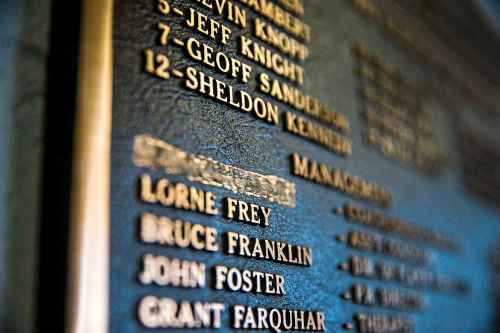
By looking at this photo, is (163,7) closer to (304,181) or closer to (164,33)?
(164,33)

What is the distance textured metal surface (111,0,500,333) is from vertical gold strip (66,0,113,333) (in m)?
0.02

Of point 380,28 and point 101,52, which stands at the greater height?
point 380,28

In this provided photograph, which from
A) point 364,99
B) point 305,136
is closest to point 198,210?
point 305,136

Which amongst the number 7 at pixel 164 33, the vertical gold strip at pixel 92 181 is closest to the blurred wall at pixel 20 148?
the vertical gold strip at pixel 92 181

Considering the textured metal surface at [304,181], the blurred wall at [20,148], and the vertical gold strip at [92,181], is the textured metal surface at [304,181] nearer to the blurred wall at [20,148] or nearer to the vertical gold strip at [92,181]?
the vertical gold strip at [92,181]

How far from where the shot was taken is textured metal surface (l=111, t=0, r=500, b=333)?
1048mm

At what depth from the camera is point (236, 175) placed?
127 centimetres

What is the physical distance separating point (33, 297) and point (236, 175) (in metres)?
0.49

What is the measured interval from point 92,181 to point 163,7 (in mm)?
423

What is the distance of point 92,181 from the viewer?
3.22 ft

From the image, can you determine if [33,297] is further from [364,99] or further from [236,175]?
[364,99]

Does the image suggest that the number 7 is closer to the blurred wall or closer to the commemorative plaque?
the commemorative plaque

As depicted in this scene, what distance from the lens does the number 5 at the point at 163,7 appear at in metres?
1.21

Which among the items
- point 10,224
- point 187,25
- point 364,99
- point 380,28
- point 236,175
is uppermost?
point 380,28
